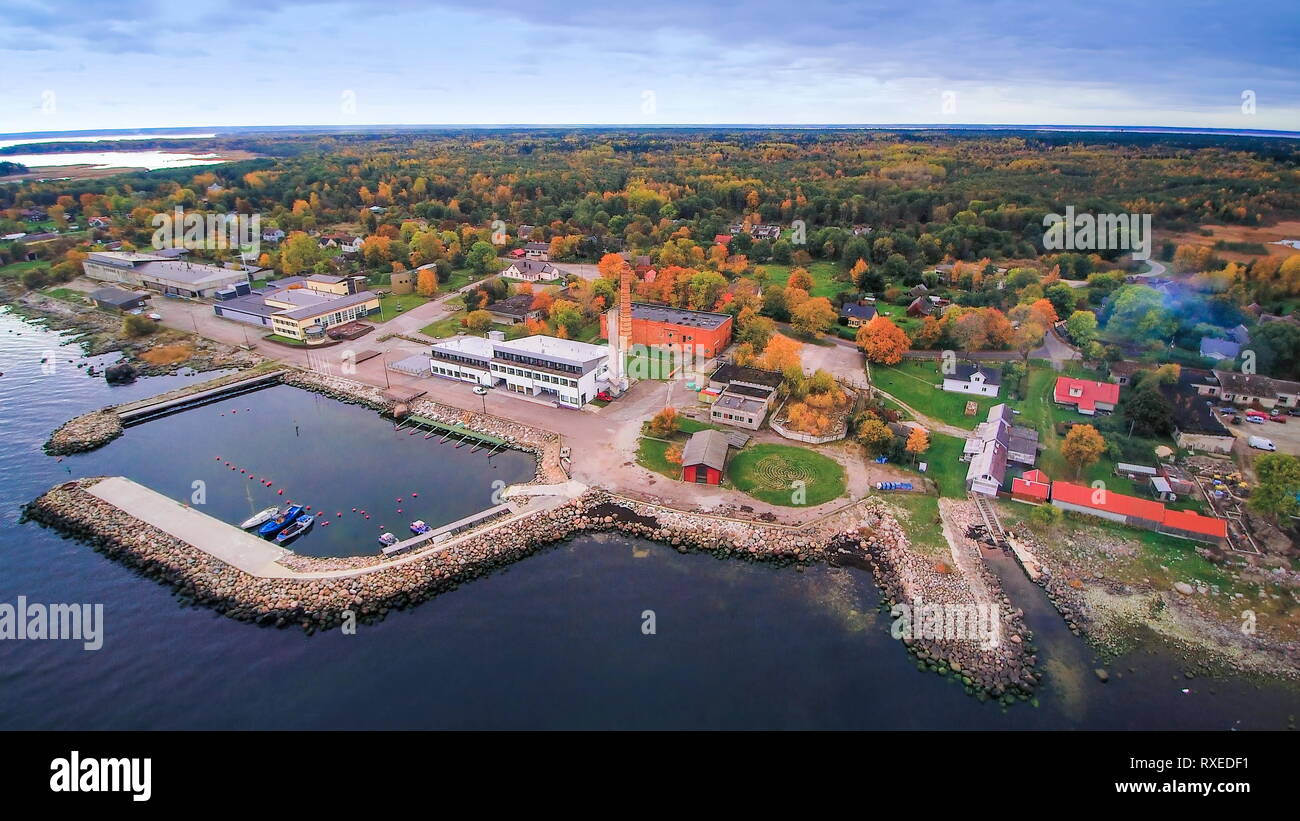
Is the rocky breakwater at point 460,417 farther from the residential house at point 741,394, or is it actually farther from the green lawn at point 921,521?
the green lawn at point 921,521

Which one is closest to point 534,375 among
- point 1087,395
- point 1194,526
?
point 1087,395

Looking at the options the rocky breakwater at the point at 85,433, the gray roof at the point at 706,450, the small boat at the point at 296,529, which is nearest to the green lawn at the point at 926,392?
the gray roof at the point at 706,450

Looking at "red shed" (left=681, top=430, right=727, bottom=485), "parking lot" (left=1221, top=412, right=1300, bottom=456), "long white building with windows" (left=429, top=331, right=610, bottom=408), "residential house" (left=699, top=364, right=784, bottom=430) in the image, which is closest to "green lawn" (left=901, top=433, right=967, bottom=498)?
"residential house" (left=699, top=364, right=784, bottom=430)

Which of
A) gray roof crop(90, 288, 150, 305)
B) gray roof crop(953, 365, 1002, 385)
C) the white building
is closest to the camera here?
gray roof crop(953, 365, 1002, 385)

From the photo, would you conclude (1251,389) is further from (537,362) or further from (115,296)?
(115,296)

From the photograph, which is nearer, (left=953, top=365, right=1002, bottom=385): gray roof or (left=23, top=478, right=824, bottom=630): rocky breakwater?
(left=23, top=478, right=824, bottom=630): rocky breakwater

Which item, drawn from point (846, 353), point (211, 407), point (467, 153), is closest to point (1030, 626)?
point (846, 353)

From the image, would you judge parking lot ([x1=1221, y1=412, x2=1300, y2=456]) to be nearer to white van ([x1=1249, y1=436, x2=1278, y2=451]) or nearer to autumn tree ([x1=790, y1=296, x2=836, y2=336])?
white van ([x1=1249, y1=436, x2=1278, y2=451])
